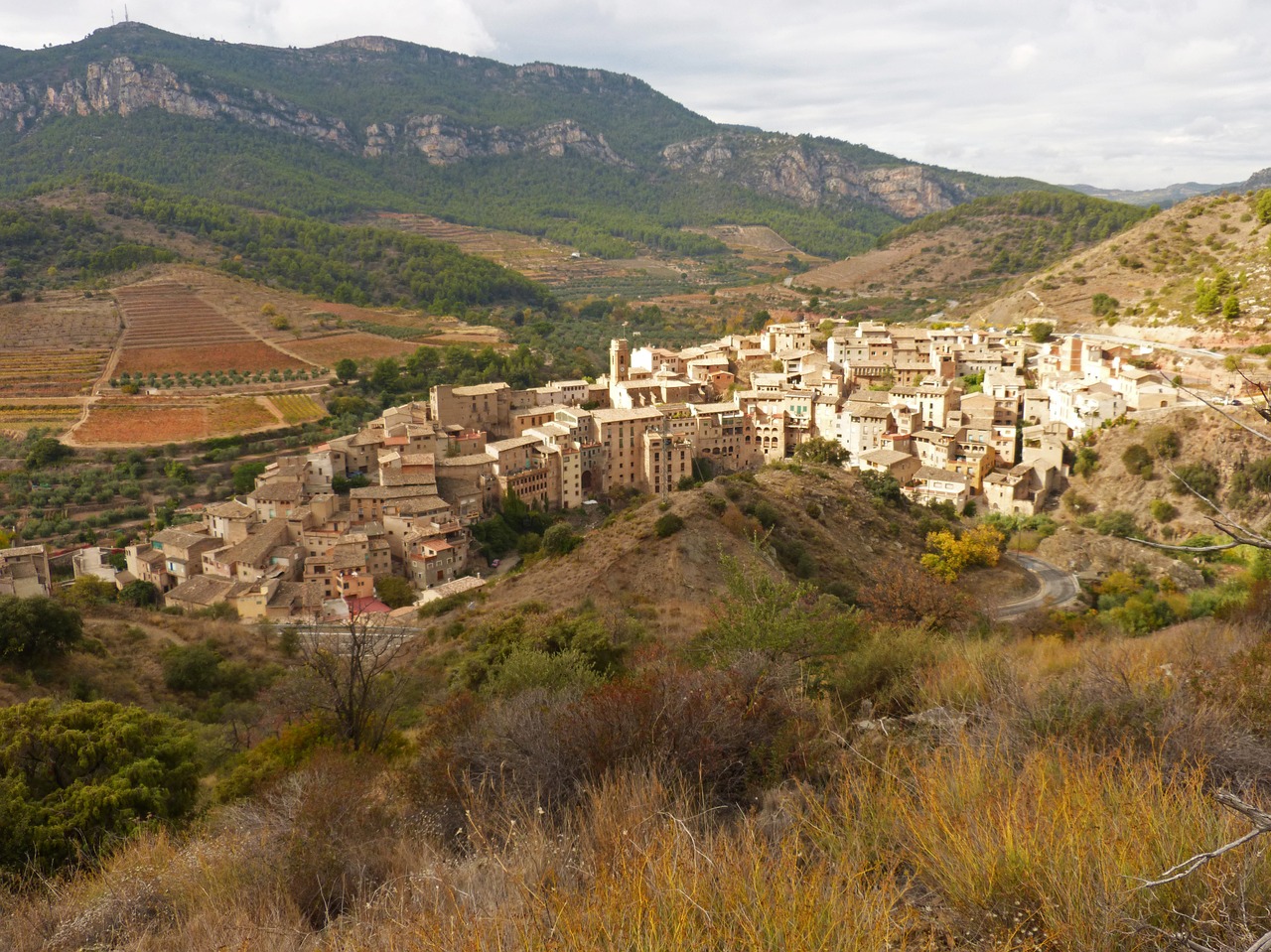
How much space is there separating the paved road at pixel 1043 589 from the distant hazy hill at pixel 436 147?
86033 mm

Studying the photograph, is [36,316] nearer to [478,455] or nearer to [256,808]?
[478,455]

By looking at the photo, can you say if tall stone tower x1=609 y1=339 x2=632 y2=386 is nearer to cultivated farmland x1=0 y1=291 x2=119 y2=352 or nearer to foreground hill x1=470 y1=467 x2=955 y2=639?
foreground hill x1=470 y1=467 x2=955 y2=639

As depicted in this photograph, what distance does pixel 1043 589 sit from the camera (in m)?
23.1

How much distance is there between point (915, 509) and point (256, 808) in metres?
25.5

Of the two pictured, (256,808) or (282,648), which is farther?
(282,648)

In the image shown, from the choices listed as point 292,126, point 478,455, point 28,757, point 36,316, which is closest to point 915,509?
point 478,455

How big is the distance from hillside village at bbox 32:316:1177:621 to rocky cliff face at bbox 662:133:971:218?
113m

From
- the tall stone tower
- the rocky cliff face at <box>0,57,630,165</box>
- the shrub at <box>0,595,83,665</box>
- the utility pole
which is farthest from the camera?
the rocky cliff face at <box>0,57,630,165</box>

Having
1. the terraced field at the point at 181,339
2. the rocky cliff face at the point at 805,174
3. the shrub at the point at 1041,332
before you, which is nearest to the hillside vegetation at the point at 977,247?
the shrub at the point at 1041,332

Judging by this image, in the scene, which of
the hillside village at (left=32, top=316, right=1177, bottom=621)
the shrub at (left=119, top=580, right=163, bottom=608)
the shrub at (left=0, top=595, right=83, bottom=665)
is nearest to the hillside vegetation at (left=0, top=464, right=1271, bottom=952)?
the shrub at (left=0, top=595, right=83, bottom=665)

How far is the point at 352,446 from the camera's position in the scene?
3167cm

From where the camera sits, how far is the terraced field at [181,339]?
43969 mm

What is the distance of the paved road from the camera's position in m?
20.9

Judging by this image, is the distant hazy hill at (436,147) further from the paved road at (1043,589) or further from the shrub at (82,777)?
the shrub at (82,777)
